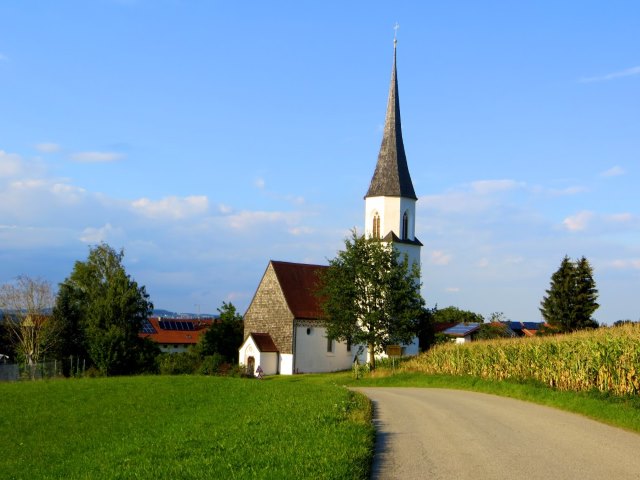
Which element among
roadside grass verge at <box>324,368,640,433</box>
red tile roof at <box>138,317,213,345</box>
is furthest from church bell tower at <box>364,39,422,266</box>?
red tile roof at <box>138,317,213,345</box>

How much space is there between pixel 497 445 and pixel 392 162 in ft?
175

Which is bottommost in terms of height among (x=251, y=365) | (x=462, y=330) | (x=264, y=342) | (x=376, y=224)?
(x=251, y=365)

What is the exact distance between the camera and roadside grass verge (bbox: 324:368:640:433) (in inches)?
706

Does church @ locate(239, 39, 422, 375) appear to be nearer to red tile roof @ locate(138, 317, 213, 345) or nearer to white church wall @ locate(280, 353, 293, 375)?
white church wall @ locate(280, 353, 293, 375)

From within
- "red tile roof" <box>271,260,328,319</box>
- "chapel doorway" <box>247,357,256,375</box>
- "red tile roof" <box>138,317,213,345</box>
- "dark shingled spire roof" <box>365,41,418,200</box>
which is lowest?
"chapel doorway" <box>247,357,256,375</box>

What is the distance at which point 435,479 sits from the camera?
1109 centimetres

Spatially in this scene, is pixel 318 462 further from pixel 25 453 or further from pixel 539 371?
pixel 539 371

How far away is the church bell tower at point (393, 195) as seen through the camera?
2547 inches

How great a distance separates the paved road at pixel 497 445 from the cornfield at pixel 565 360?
3.15 metres

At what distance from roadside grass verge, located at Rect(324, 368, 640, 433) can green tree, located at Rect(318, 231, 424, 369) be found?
13.0 m

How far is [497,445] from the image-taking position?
14.1 metres

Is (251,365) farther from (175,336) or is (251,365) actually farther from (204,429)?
(175,336)

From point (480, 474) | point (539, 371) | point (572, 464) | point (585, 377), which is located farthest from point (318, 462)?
point (539, 371)

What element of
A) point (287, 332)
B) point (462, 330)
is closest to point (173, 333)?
point (462, 330)
